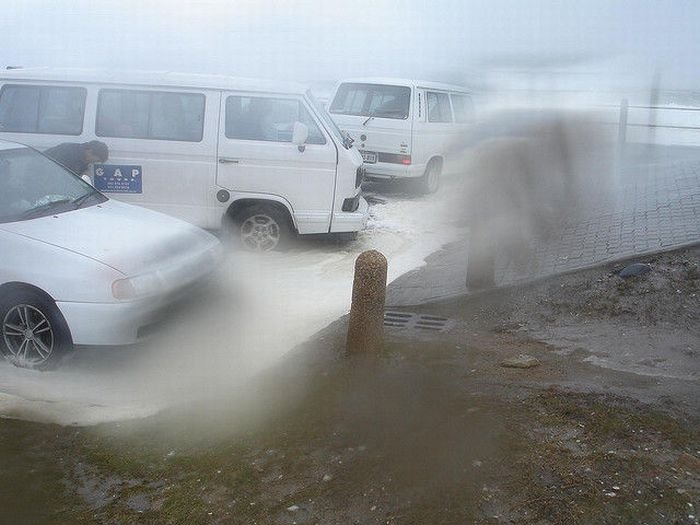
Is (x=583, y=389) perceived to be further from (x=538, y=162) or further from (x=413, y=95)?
(x=413, y=95)

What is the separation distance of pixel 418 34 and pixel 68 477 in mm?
4473

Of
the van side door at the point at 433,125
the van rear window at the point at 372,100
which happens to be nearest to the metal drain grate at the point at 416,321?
the van side door at the point at 433,125

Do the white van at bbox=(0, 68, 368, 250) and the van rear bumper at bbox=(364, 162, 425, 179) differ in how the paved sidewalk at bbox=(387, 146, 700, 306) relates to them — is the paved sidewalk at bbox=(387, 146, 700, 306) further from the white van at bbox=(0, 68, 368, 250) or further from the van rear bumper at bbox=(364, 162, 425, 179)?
the van rear bumper at bbox=(364, 162, 425, 179)

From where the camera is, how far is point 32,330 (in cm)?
433

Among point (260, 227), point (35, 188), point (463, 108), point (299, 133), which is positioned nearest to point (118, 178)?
point (260, 227)

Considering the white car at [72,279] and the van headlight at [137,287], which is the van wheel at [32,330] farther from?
the van headlight at [137,287]

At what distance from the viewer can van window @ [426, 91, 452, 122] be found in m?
11.0

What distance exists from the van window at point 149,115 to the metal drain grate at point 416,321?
300 centimetres

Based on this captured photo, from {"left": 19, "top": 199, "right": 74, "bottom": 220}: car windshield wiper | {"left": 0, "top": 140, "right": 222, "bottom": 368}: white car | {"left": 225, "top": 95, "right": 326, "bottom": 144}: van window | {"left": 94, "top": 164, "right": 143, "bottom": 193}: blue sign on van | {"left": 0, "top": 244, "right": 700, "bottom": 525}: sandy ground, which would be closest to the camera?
{"left": 0, "top": 244, "right": 700, "bottom": 525}: sandy ground

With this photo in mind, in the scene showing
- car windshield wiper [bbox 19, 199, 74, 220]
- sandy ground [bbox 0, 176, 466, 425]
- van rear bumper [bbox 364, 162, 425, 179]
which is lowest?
sandy ground [bbox 0, 176, 466, 425]

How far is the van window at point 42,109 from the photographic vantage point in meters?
7.08

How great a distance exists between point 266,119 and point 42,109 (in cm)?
220

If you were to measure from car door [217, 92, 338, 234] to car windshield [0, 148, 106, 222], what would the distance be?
6.16 ft

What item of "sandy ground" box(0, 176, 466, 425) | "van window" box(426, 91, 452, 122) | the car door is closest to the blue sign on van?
the car door
